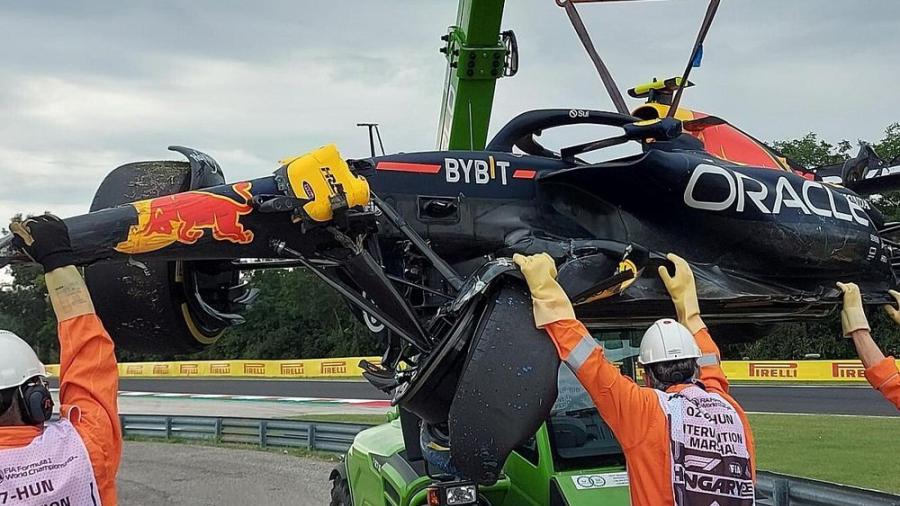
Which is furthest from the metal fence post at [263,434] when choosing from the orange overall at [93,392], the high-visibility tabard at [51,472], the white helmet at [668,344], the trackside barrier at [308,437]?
the high-visibility tabard at [51,472]

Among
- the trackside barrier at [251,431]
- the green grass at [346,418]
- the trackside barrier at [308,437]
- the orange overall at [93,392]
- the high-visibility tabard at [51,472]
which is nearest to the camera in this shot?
the high-visibility tabard at [51,472]

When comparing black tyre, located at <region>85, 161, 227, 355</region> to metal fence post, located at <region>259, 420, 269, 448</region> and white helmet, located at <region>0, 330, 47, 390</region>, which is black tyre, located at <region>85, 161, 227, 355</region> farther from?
metal fence post, located at <region>259, 420, 269, 448</region>

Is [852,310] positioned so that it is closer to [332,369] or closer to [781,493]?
[781,493]

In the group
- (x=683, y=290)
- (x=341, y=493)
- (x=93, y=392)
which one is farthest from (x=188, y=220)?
(x=341, y=493)

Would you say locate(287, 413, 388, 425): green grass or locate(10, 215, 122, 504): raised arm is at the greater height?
locate(10, 215, 122, 504): raised arm

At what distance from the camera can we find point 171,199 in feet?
11.3

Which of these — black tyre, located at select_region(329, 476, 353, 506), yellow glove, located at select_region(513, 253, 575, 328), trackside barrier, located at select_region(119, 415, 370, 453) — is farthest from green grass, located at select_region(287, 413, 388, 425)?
yellow glove, located at select_region(513, 253, 575, 328)

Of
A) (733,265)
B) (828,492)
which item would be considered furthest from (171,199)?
(828,492)

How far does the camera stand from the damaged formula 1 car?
3.24m

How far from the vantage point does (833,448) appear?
12.0 m

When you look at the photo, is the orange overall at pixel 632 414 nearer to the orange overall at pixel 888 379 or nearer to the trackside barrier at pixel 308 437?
the orange overall at pixel 888 379

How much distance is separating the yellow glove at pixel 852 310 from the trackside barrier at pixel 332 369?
16.1 m

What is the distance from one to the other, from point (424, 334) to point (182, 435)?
13253 mm

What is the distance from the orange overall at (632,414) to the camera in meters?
3.12
